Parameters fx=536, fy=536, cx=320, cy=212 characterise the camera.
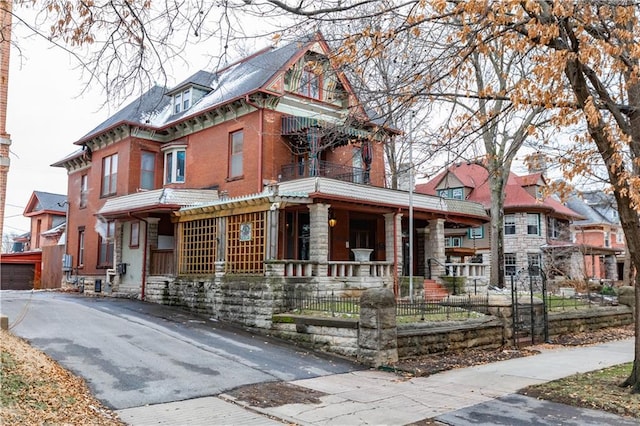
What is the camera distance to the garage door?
3500 cm

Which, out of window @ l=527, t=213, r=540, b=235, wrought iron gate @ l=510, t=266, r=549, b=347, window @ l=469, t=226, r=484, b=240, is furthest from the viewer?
window @ l=469, t=226, r=484, b=240

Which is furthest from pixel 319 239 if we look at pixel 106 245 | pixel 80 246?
pixel 80 246

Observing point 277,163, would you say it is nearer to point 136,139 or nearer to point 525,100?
point 136,139

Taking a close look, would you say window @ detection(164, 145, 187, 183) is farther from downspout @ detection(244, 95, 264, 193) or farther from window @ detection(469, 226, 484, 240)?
window @ detection(469, 226, 484, 240)

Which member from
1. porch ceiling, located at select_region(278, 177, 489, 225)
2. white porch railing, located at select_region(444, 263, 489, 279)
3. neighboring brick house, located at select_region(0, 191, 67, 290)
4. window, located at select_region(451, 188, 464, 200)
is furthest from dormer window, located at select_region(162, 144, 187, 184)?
window, located at select_region(451, 188, 464, 200)

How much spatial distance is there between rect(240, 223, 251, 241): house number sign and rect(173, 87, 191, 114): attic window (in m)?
10.6

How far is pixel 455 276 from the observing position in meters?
22.6

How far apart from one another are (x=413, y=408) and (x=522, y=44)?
5.84 metres

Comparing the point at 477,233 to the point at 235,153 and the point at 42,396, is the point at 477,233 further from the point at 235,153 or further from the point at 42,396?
the point at 42,396

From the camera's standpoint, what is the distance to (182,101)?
26406 millimetres

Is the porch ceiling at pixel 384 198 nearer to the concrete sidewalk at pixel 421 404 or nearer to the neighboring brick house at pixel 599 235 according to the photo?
the concrete sidewalk at pixel 421 404

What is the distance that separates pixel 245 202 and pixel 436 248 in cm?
945

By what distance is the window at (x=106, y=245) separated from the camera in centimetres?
2650

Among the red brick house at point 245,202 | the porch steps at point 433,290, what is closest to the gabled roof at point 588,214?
the red brick house at point 245,202
